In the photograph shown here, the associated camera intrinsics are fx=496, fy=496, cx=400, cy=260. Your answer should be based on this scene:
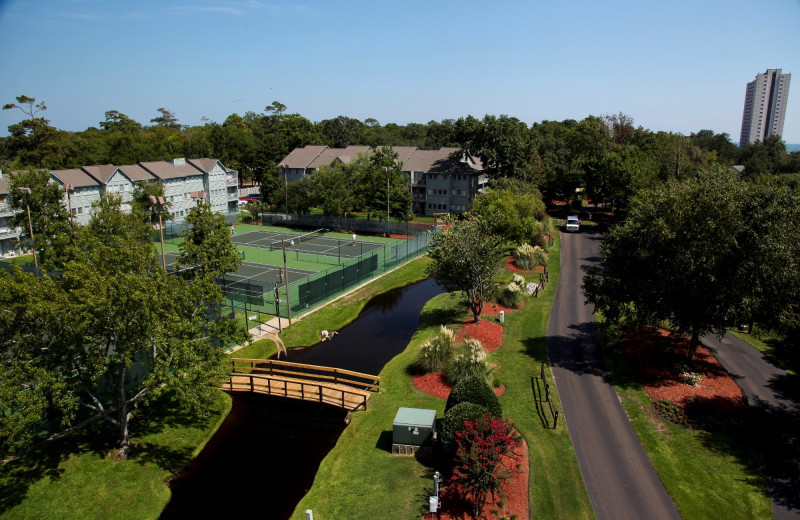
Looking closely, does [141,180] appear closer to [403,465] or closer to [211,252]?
[211,252]

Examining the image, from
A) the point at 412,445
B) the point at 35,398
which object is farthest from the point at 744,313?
the point at 35,398

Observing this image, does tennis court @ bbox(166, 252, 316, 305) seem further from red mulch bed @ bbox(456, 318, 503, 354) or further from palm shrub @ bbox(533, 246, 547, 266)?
palm shrub @ bbox(533, 246, 547, 266)

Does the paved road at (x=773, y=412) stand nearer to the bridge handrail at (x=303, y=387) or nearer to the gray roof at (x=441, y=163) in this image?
the bridge handrail at (x=303, y=387)

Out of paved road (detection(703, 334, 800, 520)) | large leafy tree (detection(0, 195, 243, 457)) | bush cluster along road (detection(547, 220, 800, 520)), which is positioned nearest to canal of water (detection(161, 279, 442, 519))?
large leafy tree (detection(0, 195, 243, 457))

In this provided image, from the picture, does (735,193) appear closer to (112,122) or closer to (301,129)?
(301,129)

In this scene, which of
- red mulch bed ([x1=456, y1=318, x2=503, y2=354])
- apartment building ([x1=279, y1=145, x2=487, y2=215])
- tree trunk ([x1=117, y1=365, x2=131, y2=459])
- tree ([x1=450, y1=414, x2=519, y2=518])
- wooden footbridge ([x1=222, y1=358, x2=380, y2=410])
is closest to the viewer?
tree ([x1=450, y1=414, x2=519, y2=518])

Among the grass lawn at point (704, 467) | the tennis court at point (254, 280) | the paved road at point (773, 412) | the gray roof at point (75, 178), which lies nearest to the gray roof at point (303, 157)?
the gray roof at point (75, 178)
